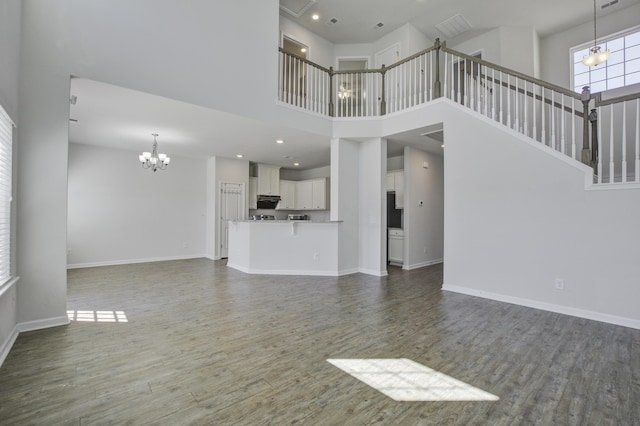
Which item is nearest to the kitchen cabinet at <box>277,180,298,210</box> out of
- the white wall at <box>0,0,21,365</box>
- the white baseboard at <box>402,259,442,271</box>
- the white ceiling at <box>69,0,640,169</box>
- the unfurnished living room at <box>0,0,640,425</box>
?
the unfurnished living room at <box>0,0,640,425</box>

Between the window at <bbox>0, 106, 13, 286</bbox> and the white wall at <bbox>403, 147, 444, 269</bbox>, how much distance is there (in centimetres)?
616

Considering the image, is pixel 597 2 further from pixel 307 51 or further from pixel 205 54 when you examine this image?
pixel 205 54

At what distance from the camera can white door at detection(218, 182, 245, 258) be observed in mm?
7805

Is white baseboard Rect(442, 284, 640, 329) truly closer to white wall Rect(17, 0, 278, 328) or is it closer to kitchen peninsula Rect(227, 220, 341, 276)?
kitchen peninsula Rect(227, 220, 341, 276)

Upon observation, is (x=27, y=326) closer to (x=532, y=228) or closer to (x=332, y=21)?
(x=532, y=228)

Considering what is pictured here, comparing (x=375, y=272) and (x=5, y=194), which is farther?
(x=375, y=272)

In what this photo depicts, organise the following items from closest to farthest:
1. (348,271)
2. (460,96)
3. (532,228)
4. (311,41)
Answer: (532,228) → (460,96) → (348,271) → (311,41)

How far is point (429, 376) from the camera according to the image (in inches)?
86.5

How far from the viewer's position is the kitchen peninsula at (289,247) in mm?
5820

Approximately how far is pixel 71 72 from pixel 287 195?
644 centimetres

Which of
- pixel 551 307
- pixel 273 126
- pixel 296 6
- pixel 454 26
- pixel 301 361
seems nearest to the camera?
pixel 301 361

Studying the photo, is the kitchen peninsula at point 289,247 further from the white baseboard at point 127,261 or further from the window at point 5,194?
the window at point 5,194

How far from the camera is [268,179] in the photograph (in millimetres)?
8812

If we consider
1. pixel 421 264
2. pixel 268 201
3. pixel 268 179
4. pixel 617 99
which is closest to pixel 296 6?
pixel 268 179
